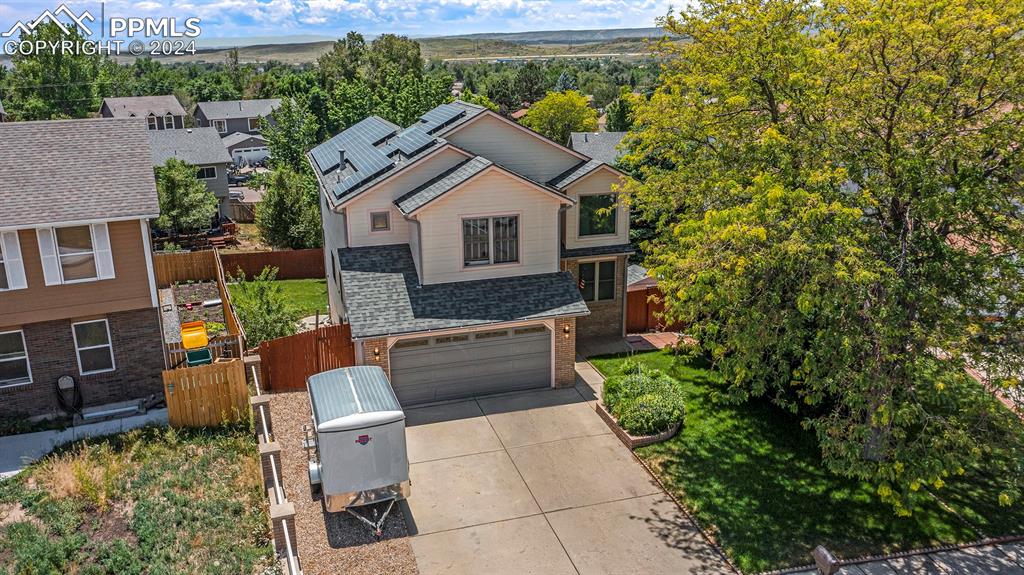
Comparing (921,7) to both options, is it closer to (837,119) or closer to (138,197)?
(837,119)

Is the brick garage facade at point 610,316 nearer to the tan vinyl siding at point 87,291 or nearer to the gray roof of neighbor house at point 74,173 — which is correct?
the tan vinyl siding at point 87,291

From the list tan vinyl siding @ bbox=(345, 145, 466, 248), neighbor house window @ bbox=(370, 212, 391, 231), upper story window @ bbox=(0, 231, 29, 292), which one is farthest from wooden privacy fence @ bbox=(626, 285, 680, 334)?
upper story window @ bbox=(0, 231, 29, 292)

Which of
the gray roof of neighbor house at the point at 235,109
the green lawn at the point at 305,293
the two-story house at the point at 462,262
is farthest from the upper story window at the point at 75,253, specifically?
the gray roof of neighbor house at the point at 235,109

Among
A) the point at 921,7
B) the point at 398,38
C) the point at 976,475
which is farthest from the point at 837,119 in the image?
the point at 398,38

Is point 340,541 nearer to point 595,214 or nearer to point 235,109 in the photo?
point 595,214

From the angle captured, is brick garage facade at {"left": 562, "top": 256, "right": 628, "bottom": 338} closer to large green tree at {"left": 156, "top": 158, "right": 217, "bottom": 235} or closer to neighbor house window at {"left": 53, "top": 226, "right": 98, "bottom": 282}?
neighbor house window at {"left": 53, "top": 226, "right": 98, "bottom": 282}
